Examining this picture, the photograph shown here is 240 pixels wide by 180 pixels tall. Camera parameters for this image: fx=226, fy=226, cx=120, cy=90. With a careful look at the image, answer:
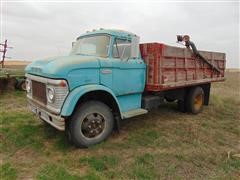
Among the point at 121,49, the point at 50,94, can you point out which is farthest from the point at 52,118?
the point at 121,49

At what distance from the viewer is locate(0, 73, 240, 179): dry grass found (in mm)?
3764

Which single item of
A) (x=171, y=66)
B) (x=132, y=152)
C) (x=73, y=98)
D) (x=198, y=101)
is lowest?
(x=132, y=152)

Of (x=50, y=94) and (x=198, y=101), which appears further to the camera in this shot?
(x=198, y=101)

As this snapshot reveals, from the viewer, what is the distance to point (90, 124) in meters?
4.67

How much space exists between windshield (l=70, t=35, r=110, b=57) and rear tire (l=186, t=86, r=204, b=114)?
12.2ft

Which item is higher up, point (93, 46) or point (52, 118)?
point (93, 46)

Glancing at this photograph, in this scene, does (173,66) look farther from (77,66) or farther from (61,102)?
(61,102)

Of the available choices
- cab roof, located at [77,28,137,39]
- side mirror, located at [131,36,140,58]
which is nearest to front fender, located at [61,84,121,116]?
cab roof, located at [77,28,137,39]

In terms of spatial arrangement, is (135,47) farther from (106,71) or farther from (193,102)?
(193,102)

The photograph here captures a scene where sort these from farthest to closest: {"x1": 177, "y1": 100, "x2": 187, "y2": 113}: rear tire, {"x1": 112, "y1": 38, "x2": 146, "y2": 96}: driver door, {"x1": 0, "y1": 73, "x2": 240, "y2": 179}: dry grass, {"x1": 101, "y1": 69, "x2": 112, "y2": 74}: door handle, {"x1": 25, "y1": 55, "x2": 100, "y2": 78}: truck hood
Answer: {"x1": 177, "y1": 100, "x2": 187, "y2": 113}: rear tire → {"x1": 112, "y1": 38, "x2": 146, "y2": 96}: driver door → {"x1": 101, "y1": 69, "x2": 112, "y2": 74}: door handle → {"x1": 25, "y1": 55, "x2": 100, "y2": 78}: truck hood → {"x1": 0, "y1": 73, "x2": 240, "y2": 179}: dry grass

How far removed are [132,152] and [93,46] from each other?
2.59 meters

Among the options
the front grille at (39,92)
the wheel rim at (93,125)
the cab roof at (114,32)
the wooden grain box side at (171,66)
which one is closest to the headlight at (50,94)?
the front grille at (39,92)

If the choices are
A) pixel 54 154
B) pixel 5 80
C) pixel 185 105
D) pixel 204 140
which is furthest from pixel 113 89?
pixel 5 80

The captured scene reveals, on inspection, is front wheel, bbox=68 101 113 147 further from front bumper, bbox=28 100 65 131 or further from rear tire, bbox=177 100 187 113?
rear tire, bbox=177 100 187 113
